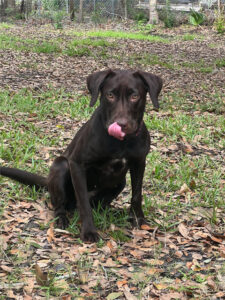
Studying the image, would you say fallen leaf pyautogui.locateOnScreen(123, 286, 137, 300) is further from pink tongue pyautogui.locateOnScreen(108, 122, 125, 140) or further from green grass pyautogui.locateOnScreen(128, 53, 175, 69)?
green grass pyautogui.locateOnScreen(128, 53, 175, 69)

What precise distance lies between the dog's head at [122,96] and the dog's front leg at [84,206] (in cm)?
43

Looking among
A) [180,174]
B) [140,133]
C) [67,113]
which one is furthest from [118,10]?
[140,133]

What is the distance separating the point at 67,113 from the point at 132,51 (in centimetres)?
634

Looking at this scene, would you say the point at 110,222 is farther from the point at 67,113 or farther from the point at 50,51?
the point at 50,51

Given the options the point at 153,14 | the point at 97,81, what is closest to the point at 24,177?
the point at 97,81

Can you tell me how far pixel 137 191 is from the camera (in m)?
3.94

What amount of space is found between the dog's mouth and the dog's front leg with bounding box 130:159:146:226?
0.40 meters

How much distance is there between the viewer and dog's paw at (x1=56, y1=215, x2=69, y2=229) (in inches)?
153

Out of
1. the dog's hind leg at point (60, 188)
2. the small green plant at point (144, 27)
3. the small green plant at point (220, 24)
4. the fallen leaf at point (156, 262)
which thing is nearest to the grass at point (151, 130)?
the dog's hind leg at point (60, 188)

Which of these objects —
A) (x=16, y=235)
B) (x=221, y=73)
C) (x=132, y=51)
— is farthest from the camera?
(x=132, y=51)

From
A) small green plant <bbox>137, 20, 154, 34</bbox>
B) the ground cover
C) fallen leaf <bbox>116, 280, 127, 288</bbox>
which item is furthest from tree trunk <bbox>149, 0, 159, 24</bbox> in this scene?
fallen leaf <bbox>116, 280, 127, 288</bbox>

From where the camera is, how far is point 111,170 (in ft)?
12.3

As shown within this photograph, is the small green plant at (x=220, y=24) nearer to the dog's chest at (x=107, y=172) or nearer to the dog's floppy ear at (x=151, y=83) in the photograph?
the dog's floppy ear at (x=151, y=83)

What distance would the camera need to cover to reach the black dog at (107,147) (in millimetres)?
3488
